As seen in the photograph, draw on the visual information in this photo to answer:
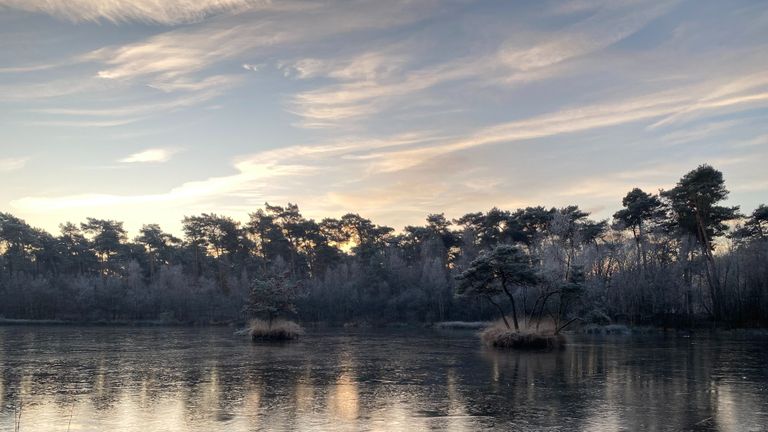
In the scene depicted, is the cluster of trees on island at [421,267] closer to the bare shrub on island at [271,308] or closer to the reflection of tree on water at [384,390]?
the bare shrub on island at [271,308]

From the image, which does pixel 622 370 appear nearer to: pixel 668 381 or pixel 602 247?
pixel 668 381

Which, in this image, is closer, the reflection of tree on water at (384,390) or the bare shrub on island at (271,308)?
the reflection of tree on water at (384,390)

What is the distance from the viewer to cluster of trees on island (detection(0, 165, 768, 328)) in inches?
2031

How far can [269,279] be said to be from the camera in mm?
47281

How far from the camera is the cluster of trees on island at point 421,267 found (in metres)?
51.6

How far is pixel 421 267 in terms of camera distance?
298 ft

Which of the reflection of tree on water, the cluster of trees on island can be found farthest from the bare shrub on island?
the reflection of tree on water

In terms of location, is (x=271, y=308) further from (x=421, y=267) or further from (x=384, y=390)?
(x=421, y=267)

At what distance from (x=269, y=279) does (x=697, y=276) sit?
4984cm

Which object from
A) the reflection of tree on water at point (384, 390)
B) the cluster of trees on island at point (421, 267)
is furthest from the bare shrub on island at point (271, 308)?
the reflection of tree on water at point (384, 390)

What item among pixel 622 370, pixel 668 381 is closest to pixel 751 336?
pixel 622 370

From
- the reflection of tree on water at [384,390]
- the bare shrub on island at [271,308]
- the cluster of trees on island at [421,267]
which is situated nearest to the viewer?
the reflection of tree on water at [384,390]

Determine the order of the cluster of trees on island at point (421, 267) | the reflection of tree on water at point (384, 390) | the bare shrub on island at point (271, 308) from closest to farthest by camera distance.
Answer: the reflection of tree on water at point (384, 390), the bare shrub on island at point (271, 308), the cluster of trees on island at point (421, 267)

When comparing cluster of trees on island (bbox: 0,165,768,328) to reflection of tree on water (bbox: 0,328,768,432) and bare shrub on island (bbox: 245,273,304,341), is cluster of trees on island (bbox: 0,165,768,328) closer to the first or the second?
bare shrub on island (bbox: 245,273,304,341)
